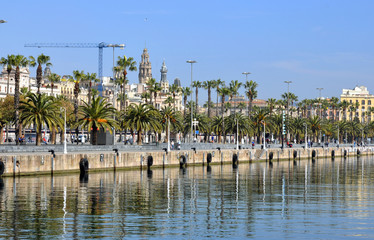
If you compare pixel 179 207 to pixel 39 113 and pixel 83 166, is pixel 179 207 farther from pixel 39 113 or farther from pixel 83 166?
pixel 39 113

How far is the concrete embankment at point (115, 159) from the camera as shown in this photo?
5850cm

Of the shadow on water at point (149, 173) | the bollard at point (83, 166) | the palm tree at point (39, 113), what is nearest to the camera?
the bollard at point (83, 166)

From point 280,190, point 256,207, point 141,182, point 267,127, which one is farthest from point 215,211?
point 267,127

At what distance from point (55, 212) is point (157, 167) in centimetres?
4195

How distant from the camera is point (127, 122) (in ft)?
314

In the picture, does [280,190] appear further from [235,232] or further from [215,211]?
[235,232]

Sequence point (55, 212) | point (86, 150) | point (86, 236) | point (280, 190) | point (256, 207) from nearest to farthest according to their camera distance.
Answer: point (86, 236), point (55, 212), point (256, 207), point (280, 190), point (86, 150)

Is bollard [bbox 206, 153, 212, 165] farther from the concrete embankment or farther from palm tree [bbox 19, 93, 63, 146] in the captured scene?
palm tree [bbox 19, 93, 63, 146]

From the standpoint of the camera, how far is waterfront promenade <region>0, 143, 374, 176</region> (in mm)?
59125

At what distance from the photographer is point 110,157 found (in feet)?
231

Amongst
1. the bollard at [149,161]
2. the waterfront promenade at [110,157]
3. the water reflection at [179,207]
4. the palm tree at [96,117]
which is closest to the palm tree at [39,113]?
the palm tree at [96,117]

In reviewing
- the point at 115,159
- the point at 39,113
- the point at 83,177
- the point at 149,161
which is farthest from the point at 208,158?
the point at 83,177

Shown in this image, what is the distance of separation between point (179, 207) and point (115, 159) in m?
32.2

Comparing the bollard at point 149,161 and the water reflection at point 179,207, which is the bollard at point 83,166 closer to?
the water reflection at point 179,207
